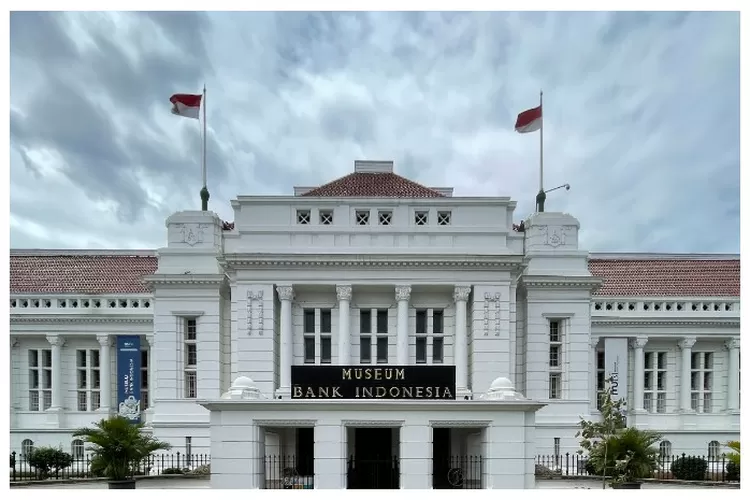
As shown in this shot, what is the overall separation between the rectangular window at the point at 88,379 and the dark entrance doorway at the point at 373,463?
1695cm

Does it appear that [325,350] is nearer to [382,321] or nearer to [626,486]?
[382,321]

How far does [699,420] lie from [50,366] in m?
38.7

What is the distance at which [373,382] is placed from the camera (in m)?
24.9

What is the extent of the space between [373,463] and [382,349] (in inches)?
287

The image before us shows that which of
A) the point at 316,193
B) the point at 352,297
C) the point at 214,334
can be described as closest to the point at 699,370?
the point at 352,297

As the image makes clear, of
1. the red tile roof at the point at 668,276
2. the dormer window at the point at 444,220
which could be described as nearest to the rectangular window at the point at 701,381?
the red tile roof at the point at 668,276

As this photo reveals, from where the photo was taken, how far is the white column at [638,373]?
127 feet

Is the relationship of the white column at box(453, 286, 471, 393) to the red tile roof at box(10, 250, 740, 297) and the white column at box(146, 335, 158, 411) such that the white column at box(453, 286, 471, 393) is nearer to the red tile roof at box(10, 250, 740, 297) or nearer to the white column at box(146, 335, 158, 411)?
the red tile roof at box(10, 250, 740, 297)

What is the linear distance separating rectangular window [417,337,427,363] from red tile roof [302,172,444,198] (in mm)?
7510

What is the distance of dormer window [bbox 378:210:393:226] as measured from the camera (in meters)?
33.8

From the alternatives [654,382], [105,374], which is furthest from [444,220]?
[105,374]

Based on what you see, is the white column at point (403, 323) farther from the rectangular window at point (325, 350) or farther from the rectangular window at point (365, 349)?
the rectangular window at point (325, 350)

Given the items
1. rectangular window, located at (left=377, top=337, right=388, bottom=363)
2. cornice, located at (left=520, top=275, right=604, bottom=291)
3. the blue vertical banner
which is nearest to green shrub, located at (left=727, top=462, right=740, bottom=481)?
cornice, located at (left=520, top=275, right=604, bottom=291)
